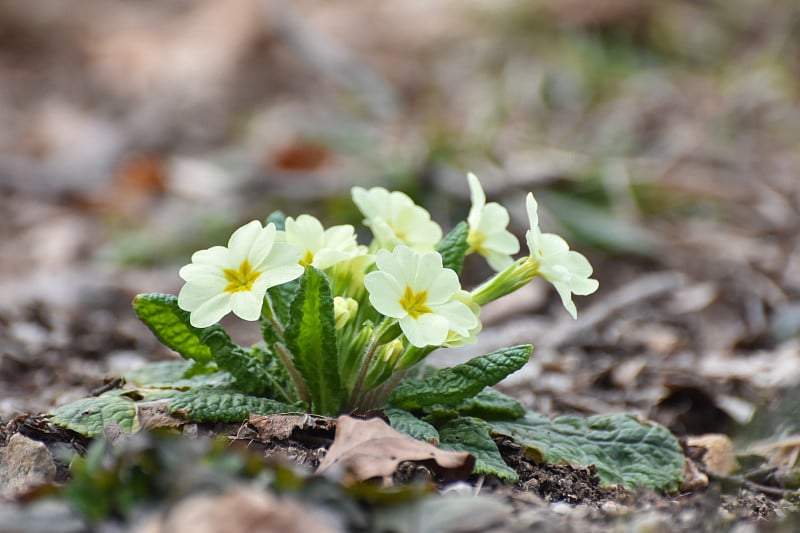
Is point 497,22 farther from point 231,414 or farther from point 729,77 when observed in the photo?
point 231,414

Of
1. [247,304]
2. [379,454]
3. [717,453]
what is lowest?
[717,453]

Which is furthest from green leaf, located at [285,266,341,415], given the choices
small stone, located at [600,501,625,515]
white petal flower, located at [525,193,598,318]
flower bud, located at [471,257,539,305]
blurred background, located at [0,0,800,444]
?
blurred background, located at [0,0,800,444]

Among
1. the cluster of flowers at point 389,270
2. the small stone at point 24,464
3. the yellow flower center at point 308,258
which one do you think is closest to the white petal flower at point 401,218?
the cluster of flowers at point 389,270

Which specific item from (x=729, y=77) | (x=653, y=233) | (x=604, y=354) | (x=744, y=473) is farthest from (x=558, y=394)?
(x=729, y=77)

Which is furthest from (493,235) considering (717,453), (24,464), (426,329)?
(24,464)

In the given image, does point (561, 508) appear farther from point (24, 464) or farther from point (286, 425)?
point (24, 464)
